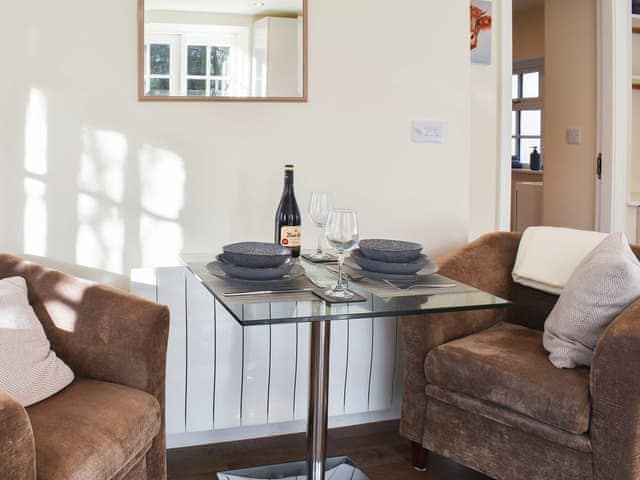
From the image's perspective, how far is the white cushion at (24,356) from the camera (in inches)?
71.3

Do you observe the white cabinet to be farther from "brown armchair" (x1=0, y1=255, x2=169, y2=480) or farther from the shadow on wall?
"brown armchair" (x1=0, y1=255, x2=169, y2=480)

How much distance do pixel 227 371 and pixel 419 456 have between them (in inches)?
29.6

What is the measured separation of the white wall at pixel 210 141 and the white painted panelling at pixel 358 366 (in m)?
0.38

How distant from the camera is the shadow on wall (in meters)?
2.41

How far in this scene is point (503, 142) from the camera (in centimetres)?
356

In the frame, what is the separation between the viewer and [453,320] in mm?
2484

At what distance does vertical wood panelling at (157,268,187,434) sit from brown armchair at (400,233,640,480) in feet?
2.56

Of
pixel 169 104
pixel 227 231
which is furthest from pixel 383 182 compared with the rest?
pixel 169 104

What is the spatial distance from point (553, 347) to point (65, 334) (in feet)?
4.77

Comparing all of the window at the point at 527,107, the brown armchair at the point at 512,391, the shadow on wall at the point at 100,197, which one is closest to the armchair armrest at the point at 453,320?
the brown armchair at the point at 512,391

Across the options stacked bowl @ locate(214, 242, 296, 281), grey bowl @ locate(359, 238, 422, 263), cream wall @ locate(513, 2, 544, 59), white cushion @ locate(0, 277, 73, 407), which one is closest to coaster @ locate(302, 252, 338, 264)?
grey bowl @ locate(359, 238, 422, 263)

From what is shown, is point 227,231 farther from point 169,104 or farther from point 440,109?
point 440,109

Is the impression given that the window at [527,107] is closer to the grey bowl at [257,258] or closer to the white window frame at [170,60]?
the white window frame at [170,60]

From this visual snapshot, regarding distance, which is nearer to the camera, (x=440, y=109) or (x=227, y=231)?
(x=227, y=231)
